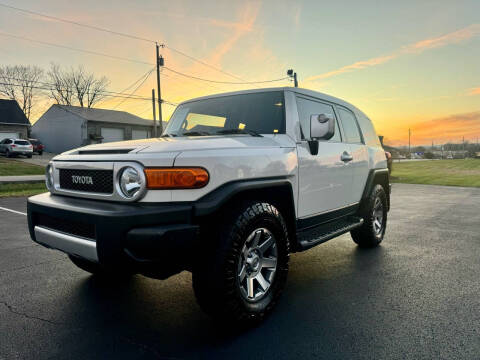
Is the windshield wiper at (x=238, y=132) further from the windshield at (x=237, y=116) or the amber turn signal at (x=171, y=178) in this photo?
the amber turn signal at (x=171, y=178)

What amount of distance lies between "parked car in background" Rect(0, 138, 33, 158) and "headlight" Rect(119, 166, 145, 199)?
32.6 meters

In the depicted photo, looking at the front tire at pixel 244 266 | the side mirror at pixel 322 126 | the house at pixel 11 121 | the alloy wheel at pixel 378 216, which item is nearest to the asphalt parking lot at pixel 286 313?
the front tire at pixel 244 266

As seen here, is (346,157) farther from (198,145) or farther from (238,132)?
(198,145)

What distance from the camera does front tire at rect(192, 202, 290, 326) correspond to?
2.61m

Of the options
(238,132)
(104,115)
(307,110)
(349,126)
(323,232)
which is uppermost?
(104,115)

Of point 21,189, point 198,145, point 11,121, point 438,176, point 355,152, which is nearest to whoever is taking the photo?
point 198,145

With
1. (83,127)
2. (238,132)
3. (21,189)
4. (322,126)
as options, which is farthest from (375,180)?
(83,127)

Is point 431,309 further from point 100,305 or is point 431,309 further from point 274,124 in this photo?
point 100,305

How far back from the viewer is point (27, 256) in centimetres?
492

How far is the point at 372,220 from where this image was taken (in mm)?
5133

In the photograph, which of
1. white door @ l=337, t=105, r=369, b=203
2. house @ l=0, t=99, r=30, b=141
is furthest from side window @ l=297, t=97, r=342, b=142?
house @ l=0, t=99, r=30, b=141

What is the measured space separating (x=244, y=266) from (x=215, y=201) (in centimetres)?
65

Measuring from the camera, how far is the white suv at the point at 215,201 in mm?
2467

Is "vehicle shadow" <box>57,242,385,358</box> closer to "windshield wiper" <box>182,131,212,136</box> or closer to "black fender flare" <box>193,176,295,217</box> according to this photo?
"black fender flare" <box>193,176,295,217</box>
